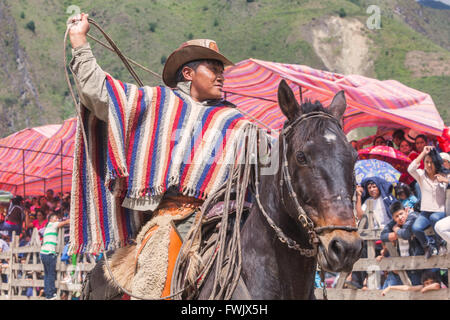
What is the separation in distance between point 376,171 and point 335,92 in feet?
6.23

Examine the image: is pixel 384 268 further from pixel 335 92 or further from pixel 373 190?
pixel 335 92

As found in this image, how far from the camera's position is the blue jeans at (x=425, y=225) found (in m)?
7.81

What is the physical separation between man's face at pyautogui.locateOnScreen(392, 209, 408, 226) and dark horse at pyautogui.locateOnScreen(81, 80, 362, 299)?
16.2 ft

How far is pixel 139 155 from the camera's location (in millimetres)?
4277

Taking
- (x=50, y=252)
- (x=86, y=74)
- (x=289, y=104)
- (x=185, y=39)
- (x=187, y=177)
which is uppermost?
(x=185, y=39)

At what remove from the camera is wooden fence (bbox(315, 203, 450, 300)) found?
786 centimetres

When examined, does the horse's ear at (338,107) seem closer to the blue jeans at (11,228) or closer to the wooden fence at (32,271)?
the wooden fence at (32,271)

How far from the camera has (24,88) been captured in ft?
311

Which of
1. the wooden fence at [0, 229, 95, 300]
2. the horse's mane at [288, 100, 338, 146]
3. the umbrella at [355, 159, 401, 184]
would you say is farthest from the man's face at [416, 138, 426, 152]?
the horse's mane at [288, 100, 338, 146]

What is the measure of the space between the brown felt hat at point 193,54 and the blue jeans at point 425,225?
13.5 ft

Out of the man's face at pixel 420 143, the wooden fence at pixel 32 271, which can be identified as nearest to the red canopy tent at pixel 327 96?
the man's face at pixel 420 143

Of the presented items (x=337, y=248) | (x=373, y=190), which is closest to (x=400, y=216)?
(x=373, y=190)

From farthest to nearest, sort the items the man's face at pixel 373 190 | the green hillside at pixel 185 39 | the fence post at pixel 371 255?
the green hillside at pixel 185 39 → the man's face at pixel 373 190 → the fence post at pixel 371 255

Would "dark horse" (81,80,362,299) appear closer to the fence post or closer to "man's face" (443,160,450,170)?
"man's face" (443,160,450,170)
